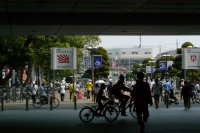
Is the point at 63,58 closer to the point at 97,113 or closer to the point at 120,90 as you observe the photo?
the point at 120,90

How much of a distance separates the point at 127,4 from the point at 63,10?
8.77ft

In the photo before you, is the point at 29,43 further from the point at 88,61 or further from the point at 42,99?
the point at 42,99

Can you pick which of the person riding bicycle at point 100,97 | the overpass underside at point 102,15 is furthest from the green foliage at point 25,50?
A: the person riding bicycle at point 100,97

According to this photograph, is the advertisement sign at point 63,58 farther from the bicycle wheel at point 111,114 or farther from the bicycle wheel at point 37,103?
the bicycle wheel at point 111,114

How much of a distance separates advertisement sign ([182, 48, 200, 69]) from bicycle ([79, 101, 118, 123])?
791 inches

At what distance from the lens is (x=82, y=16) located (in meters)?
21.5

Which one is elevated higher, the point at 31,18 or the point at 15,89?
the point at 31,18

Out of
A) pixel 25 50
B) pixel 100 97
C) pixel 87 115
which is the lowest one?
pixel 87 115

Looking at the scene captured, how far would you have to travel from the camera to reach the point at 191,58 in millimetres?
42438

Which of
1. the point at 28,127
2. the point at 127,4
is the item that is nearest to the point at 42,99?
the point at 28,127

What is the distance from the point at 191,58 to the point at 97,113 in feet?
70.2

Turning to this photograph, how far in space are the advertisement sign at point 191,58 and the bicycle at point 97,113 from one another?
2008 centimetres

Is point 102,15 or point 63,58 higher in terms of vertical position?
point 102,15

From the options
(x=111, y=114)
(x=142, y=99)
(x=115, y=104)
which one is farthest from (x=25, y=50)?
(x=142, y=99)
